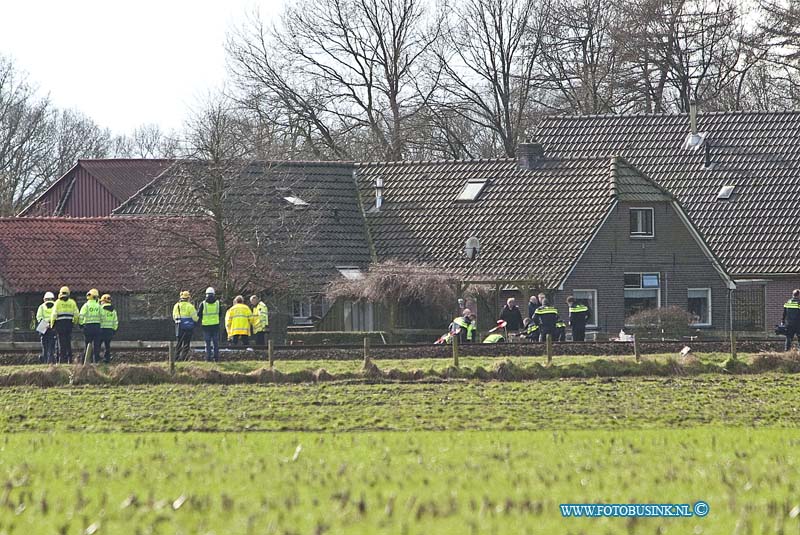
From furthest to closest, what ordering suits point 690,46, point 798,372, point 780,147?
point 690,46 < point 780,147 < point 798,372

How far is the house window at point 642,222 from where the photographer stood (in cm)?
5391

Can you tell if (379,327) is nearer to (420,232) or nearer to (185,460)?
(420,232)

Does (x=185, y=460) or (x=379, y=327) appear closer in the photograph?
(x=185, y=460)

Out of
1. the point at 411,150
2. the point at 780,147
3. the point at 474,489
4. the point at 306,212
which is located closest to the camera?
the point at 474,489

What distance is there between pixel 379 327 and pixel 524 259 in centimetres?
→ 562

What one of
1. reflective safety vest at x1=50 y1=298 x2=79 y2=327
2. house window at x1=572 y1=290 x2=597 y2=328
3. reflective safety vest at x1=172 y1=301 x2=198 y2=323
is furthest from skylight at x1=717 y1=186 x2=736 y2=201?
reflective safety vest at x1=50 y1=298 x2=79 y2=327

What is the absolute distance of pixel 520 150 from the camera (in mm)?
56719

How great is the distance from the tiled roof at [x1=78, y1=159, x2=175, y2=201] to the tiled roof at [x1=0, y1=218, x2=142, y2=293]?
24.2 meters

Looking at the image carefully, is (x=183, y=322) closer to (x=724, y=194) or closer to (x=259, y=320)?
(x=259, y=320)

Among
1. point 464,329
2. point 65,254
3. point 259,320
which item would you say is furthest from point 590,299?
point 65,254

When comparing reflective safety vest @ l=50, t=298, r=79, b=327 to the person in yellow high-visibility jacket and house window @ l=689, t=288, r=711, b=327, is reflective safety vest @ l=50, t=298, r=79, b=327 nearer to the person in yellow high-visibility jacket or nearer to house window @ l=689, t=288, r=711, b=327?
the person in yellow high-visibility jacket

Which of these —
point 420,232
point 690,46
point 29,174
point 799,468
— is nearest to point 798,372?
point 799,468

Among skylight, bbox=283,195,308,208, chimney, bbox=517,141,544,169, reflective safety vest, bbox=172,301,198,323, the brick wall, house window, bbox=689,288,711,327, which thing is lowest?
reflective safety vest, bbox=172,301,198,323

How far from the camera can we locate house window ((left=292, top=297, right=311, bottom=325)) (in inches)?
2060
